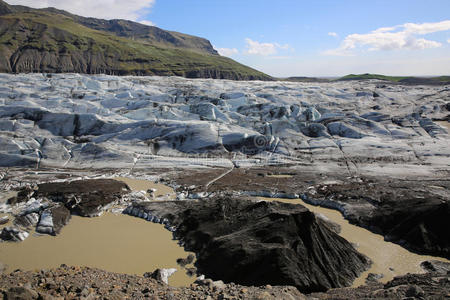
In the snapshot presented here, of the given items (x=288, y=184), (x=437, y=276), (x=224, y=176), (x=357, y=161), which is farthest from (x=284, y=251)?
(x=357, y=161)

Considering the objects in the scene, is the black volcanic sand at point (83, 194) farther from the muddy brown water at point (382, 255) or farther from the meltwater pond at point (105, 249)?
the muddy brown water at point (382, 255)

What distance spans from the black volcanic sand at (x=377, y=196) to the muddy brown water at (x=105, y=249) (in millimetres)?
7704

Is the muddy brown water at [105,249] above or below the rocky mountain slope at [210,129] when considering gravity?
below

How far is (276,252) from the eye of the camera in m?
11.3

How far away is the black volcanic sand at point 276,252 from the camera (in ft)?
36.0

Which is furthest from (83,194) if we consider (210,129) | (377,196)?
(377,196)

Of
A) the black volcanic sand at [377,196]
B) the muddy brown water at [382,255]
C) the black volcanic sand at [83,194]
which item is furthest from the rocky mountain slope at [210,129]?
the muddy brown water at [382,255]

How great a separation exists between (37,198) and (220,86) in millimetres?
49793

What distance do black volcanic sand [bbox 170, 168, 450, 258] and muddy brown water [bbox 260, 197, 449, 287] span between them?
1.44 ft

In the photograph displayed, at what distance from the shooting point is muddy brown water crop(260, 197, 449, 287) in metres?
12.5

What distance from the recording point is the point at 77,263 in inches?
508

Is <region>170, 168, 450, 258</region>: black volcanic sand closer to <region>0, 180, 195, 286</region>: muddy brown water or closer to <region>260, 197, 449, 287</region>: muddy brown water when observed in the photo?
<region>260, 197, 449, 287</region>: muddy brown water

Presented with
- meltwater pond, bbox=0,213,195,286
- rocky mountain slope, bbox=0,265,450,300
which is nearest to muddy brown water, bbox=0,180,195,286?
meltwater pond, bbox=0,213,195,286

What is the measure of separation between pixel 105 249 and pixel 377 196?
57.8 feet
